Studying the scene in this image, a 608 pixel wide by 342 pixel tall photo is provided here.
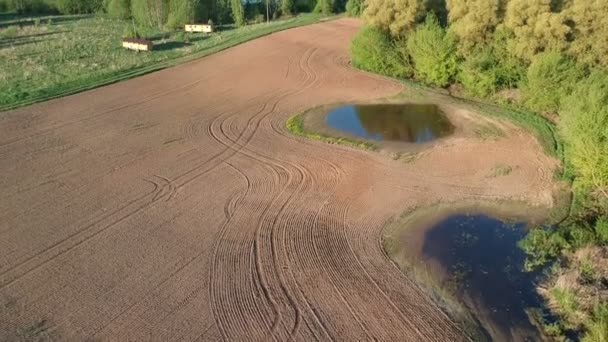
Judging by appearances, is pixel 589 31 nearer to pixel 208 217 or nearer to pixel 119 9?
pixel 208 217

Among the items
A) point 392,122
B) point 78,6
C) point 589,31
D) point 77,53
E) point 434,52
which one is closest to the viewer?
point 589,31

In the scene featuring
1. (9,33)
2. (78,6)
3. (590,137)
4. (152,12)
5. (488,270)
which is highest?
(152,12)

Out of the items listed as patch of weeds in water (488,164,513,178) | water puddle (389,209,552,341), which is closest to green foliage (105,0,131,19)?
patch of weeds in water (488,164,513,178)

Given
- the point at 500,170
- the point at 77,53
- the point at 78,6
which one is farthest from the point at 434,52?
the point at 78,6

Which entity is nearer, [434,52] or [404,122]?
[404,122]

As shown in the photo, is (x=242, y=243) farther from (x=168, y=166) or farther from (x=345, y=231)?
(x=168, y=166)

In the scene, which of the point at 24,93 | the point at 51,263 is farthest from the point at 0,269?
the point at 24,93
